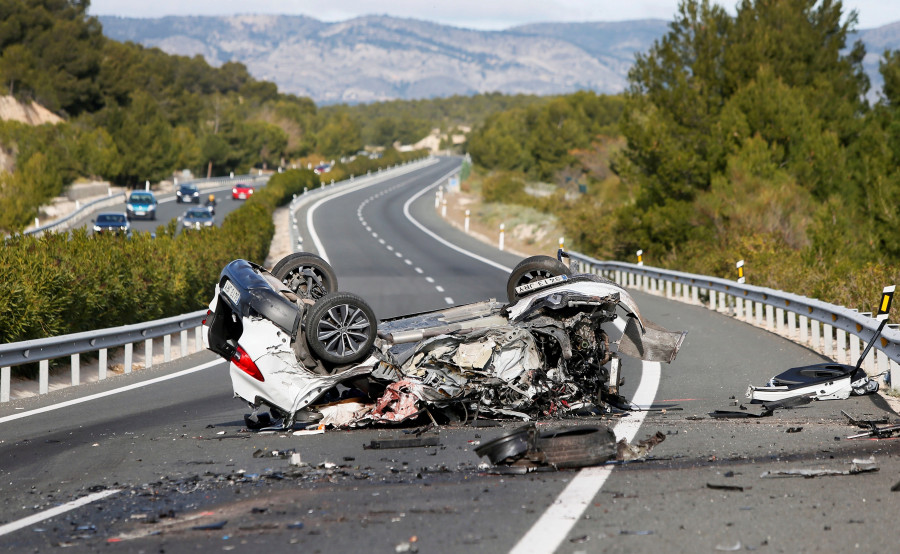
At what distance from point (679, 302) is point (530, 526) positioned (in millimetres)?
19900

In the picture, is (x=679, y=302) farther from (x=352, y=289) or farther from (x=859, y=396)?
(x=859, y=396)

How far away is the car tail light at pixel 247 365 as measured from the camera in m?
8.61

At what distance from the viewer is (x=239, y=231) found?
33906 millimetres

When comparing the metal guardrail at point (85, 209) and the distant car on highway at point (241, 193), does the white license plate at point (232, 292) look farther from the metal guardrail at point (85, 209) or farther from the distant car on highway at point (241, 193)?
the distant car on highway at point (241, 193)

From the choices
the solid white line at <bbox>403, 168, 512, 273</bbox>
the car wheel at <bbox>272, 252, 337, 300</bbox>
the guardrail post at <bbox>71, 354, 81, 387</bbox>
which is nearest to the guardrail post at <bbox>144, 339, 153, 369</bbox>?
the guardrail post at <bbox>71, 354, 81, 387</bbox>

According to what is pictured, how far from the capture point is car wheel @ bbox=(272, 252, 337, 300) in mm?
10500

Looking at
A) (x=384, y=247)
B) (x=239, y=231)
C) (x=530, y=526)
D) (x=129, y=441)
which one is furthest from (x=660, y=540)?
(x=384, y=247)

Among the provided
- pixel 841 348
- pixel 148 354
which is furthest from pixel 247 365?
pixel 841 348

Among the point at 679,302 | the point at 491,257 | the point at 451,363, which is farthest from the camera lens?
the point at 491,257

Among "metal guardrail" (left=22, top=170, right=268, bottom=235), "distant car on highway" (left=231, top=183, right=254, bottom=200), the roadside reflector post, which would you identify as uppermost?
the roadside reflector post

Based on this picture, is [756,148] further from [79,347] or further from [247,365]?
[247,365]

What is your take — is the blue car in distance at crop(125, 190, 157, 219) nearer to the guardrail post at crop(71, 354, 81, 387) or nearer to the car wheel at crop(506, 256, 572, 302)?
the guardrail post at crop(71, 354, 81, 387)

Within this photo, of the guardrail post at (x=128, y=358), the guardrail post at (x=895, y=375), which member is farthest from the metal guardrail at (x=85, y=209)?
the guardrail post at (x=895, y=375)

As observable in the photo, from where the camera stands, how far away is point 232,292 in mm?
9023
